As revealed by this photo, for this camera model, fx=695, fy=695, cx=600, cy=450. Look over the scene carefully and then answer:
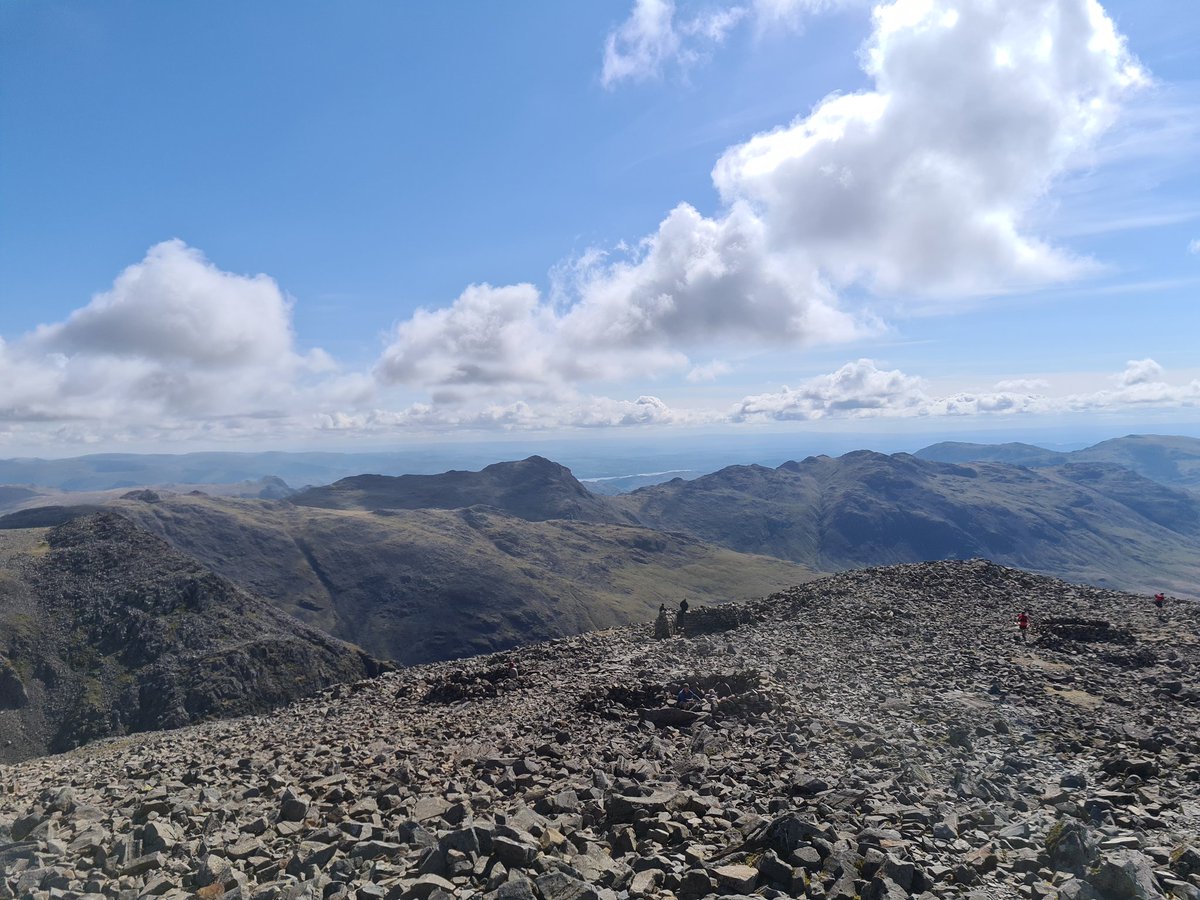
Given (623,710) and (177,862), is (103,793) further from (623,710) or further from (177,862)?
(623,710)

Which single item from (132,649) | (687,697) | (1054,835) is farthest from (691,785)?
(132,649)

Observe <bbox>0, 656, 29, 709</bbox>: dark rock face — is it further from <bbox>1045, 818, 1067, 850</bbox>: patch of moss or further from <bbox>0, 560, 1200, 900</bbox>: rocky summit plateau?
<bbox>1045, 818, 1067, 850</bbox>: patch of moss

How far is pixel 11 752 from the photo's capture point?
8700 centimetres

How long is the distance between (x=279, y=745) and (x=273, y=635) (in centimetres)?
10851

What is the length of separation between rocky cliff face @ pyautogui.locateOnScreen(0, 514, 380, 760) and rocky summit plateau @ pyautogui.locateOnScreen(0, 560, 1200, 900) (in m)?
82.8

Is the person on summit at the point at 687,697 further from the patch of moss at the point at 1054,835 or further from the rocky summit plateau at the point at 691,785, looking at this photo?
the patch of moss at the point at 1054,835

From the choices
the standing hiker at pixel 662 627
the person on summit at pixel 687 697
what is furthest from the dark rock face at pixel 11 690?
the person on summit at pixel 687 697

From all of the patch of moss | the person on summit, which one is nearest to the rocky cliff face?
the person on summit

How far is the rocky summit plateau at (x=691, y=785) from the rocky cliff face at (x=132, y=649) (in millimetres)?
82817

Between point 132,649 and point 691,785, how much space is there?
125 meters

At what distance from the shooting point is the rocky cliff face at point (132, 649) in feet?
325

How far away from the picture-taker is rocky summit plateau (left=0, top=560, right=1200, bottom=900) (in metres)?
13.5

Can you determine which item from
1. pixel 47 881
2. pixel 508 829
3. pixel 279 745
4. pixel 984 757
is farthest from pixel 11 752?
pixel 984 757

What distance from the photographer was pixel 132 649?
11319 centimetres
